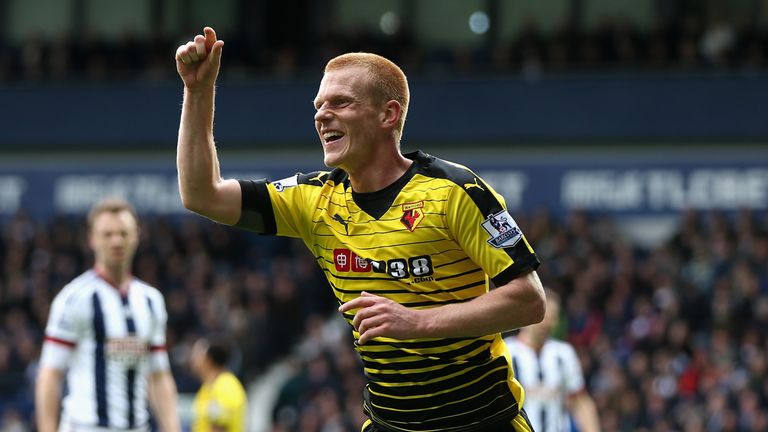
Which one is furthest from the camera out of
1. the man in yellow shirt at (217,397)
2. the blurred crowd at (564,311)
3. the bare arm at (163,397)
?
the blurred crowd at (564,311)

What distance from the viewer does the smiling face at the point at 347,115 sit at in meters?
4.26

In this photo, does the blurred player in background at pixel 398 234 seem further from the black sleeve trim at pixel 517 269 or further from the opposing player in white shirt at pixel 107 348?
the opposing player in white shirt at pixel 107 348

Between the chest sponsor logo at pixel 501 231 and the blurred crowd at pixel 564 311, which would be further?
the blurred crowd at pixel 564 311

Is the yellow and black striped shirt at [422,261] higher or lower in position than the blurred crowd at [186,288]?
higher

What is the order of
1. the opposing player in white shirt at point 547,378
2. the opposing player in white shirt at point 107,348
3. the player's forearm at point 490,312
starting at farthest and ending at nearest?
the opposing player in white shirt at point 547,378, the opposing player in white shirt at point 107,348, the player's forearm at point 490,312

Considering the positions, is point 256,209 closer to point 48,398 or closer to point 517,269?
point 517,269

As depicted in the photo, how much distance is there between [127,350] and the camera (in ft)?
23.1

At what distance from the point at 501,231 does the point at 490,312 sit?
27cm

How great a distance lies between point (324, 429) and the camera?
14102mm

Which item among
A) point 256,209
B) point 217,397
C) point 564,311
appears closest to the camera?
point 256,209

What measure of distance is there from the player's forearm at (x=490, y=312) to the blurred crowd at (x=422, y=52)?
17041 mm

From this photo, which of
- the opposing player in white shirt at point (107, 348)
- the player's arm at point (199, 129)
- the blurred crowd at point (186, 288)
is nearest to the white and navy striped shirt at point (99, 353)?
the opposing player in white shirt at point (107, 348)

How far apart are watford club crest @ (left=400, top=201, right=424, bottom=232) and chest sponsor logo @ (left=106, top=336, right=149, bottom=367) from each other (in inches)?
128

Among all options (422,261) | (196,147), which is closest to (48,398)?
(196,147)
